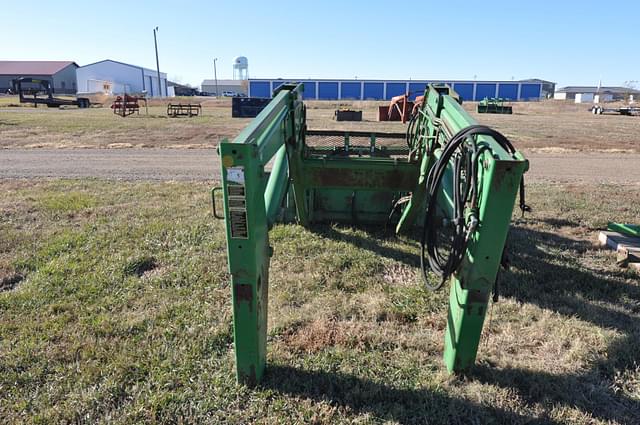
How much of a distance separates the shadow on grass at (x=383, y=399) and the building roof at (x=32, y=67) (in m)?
81.8

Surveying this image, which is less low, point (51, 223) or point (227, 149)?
point (227, 149)

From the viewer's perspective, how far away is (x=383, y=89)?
2581 inches

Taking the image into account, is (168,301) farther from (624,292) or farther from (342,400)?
(624,292)

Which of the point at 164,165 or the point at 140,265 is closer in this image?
the point at 140,265

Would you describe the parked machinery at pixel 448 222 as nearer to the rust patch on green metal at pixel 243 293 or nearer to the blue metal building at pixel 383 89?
the rust patch on green metal at pixel 243 293

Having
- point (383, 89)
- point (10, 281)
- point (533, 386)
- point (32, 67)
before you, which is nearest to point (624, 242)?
point (533, 386)

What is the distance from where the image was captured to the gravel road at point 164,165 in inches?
354

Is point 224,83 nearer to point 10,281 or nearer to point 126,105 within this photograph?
point 126,105

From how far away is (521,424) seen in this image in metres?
2.41

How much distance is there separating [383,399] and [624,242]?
361 centimetres

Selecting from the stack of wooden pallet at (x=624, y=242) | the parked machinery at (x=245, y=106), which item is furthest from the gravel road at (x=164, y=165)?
the parked machinery at (x=245, y=106)

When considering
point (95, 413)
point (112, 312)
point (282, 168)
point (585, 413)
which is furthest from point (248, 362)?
point (282, 168)

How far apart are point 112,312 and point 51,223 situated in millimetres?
2799

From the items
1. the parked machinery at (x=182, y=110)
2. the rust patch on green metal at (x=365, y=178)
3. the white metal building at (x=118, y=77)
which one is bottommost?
the rust patch on green metal at (x=365, y=178)
